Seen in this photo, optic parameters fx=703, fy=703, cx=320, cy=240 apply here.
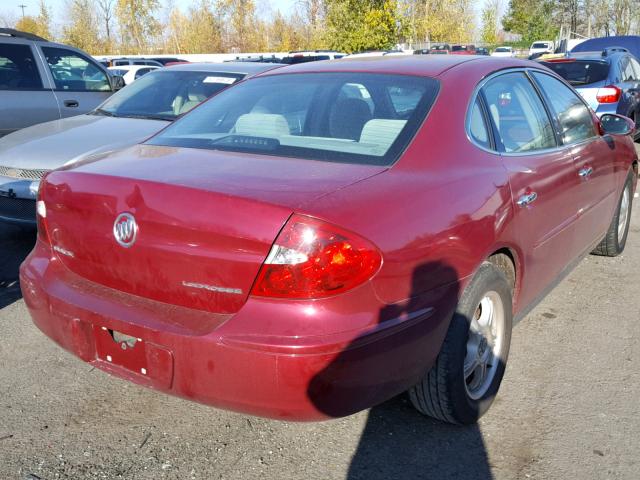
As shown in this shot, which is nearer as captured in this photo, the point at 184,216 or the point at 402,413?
the point at 184,216

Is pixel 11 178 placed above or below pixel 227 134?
below

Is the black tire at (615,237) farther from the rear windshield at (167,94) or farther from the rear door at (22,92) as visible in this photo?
the rear door at (22,92)

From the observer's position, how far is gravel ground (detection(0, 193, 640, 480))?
2.80m

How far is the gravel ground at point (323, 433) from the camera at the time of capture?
2.80m

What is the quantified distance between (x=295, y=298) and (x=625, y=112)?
10151mm

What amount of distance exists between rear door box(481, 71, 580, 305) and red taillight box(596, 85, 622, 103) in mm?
7572

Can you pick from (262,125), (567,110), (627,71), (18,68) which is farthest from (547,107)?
(627,71)

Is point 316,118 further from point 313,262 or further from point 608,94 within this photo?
point 608,94

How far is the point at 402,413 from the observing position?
3.22 meters

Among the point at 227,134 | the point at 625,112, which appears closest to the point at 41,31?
the point at 625,112

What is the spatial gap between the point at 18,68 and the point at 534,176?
6587mm

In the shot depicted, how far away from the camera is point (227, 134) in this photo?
3393 millimetres

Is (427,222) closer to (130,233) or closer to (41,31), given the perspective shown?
(130,233)

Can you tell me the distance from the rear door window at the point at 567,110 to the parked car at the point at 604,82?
646 centimetres
